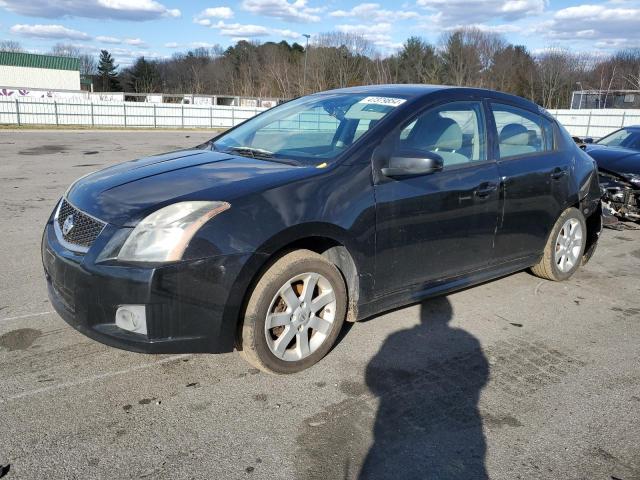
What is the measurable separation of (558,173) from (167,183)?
11.1 ft

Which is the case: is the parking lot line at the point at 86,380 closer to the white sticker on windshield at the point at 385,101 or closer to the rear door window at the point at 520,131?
the white sticker on windshield at the point at 385,101

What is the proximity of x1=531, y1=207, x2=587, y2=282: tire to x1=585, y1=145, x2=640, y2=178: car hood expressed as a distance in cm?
310

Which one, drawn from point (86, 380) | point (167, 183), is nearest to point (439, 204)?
point (167, 183)

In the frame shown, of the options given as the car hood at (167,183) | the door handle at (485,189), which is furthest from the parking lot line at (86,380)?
the door handle at (485,189)

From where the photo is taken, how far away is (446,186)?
3.88 metres

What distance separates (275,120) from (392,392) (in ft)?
7.95

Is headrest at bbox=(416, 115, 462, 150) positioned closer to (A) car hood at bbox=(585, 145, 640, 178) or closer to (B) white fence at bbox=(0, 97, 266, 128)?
(A) car hood at bbox=(585, 145, 640, 178)

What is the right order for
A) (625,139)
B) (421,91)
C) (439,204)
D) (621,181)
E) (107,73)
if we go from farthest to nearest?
(107,73)
(625,139)
(621,181)
(421,91)
(439,204)

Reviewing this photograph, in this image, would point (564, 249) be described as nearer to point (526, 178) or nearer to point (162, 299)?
point (526, 178)

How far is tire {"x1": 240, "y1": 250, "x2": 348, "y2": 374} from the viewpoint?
3.11m

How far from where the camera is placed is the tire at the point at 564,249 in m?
5.04

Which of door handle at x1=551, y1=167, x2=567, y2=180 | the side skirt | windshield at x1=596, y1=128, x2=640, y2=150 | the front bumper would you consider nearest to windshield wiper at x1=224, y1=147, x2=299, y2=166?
the front bumper

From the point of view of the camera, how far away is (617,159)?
8141 mm

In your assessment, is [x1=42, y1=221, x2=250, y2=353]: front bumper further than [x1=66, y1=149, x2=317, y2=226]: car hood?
No
